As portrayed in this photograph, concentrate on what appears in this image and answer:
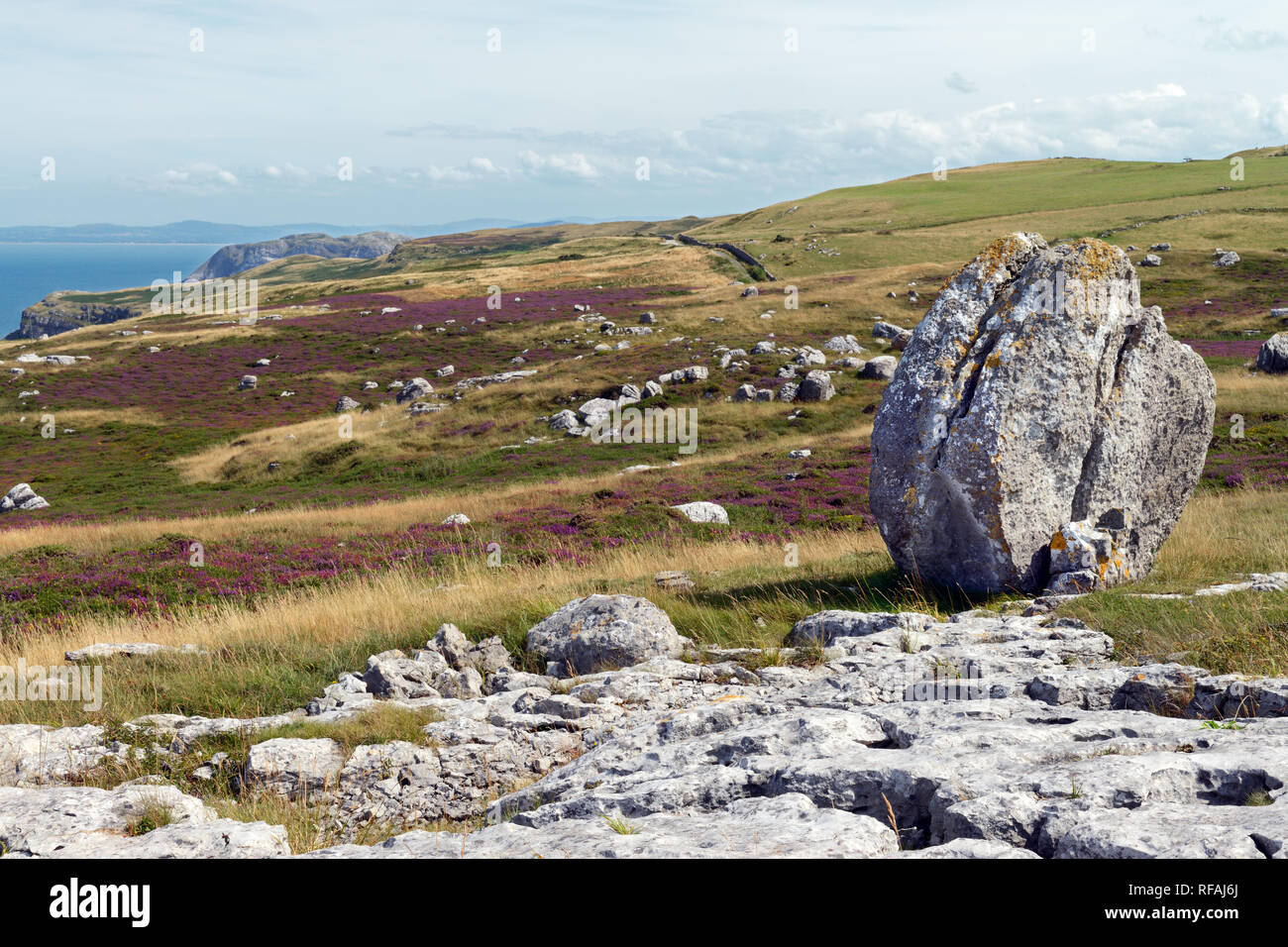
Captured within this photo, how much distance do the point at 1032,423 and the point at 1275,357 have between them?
3681cm

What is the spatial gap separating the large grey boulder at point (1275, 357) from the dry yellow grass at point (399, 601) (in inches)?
1240

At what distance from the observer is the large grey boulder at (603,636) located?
10664mm

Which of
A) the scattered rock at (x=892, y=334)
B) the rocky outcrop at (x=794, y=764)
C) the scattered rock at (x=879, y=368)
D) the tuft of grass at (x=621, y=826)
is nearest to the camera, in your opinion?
the rocky outcrop at (x=794, y=764)

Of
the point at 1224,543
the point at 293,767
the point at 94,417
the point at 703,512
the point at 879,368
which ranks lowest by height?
the point at 703,512

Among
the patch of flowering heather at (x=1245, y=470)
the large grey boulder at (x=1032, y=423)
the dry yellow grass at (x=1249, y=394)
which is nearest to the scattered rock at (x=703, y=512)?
the large grey boulder at (x=1032, y=423)

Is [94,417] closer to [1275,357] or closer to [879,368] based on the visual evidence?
[879,368]

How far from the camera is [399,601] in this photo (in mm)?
14406

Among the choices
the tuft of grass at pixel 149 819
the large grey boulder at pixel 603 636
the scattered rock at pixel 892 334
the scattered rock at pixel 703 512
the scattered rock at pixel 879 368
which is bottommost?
the scattered rock at pixel 703 512

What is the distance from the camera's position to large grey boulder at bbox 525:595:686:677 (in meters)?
10.7

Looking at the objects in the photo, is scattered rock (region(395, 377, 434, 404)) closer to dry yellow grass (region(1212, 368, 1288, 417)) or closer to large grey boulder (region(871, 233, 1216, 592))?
dry yellow grass (region(1212, 368, 1288, 417))

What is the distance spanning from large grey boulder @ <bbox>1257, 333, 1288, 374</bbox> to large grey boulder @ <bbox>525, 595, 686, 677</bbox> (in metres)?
41.6

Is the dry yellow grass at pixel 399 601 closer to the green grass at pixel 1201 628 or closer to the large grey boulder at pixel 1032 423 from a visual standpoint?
the large grey boulder at pixel 1032 423

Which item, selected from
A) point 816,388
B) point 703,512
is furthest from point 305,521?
point 816,388
